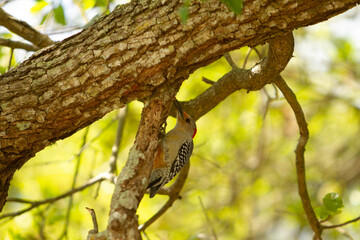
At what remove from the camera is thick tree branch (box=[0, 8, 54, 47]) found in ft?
15.5

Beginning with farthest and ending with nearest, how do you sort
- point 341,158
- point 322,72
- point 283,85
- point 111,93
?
point 341,158, point 322,72, point 283,85, point 111,93

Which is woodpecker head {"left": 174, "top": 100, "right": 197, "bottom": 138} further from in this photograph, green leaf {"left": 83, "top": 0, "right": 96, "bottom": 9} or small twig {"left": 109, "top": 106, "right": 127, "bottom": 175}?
green leaf {"left": 83, "top": 0, "right": 96, "bottom": 9}

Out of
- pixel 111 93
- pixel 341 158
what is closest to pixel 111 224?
pixel 111 93

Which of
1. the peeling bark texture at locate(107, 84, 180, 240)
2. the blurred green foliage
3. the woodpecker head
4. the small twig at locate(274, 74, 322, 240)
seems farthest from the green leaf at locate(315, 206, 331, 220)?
the blurred green foliage

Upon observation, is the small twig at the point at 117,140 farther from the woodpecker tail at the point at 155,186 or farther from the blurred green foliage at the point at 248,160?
the blurred green foliage at the point at 248,160

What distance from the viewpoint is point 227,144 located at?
27.7ft

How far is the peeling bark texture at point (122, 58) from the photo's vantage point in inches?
128

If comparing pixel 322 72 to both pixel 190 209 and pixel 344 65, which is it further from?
pixel 190 209

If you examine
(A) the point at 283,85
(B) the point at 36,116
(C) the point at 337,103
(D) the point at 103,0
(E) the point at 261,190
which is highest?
(C) the point at 337,103

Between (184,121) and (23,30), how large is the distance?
7.16 feet

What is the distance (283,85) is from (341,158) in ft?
19.8

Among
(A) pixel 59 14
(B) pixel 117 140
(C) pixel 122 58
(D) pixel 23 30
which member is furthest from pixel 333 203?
(D) pixel 23 30

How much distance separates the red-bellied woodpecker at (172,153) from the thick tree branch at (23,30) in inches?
75.1

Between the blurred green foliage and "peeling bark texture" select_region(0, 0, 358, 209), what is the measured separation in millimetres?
3319
